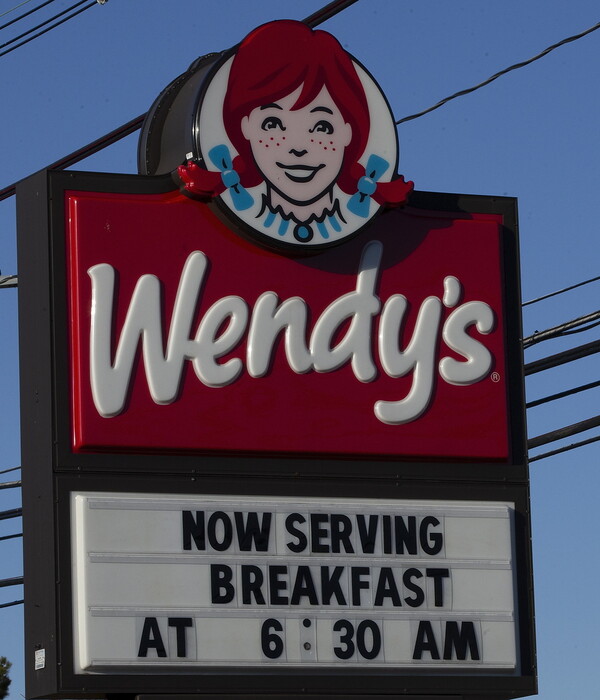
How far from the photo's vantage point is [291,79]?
12.7m

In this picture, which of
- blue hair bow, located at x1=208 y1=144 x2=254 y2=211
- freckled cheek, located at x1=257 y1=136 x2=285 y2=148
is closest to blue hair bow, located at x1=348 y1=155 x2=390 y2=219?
freckled cheek, located at x1=257 y1=136 x2=285 y2=148

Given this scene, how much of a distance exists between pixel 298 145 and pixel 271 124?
25 centimetres

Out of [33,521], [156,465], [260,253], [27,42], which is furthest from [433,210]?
[27,42]

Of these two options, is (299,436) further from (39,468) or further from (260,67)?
(260,67)

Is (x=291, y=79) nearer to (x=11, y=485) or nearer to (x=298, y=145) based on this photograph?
(x=298, y=145)

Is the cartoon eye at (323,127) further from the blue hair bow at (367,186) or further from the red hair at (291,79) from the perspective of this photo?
the blue hair bow at (367,186)

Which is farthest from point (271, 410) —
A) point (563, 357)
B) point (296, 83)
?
point (563, 357)

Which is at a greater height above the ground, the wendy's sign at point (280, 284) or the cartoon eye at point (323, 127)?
the cartoon eye at point (323, 127)

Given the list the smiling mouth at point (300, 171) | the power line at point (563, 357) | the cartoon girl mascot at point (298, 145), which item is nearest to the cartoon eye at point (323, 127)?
the cartoon girl mascot at point (298, 145)

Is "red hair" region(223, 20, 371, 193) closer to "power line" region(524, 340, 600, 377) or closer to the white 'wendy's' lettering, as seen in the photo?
the white 'wendy's' lettering

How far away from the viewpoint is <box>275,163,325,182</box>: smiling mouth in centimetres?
1252

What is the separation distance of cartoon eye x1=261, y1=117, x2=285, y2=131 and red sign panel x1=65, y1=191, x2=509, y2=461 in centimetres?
75

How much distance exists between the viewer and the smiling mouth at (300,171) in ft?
41.1

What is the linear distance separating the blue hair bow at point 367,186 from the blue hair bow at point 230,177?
0.80m
